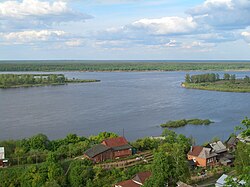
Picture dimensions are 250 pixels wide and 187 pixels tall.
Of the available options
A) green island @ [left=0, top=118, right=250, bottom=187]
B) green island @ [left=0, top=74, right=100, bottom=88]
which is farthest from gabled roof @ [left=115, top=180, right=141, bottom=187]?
green island @ [left=0, top=74, right=100, bottom=88]

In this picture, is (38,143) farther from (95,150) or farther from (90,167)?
(90,167)

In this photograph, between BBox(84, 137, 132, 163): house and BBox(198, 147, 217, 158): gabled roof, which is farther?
BBox(198, 147, 217, 158): gabled roof

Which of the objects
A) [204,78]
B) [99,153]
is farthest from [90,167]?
[204,78]

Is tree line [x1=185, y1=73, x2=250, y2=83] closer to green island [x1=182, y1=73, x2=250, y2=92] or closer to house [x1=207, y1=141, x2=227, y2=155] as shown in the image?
green island [x1=182, y1=73, x2=250, y2=92]

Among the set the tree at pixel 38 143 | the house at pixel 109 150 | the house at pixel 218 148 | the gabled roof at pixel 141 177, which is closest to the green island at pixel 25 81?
the tree at pixel 38 143

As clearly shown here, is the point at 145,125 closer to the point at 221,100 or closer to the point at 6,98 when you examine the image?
the point at 221,100

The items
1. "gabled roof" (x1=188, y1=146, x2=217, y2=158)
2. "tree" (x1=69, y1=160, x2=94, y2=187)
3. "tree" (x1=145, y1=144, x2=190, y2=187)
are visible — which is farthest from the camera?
"gabled roof" (x1=188, y1=146, x2=217, y2=158)
